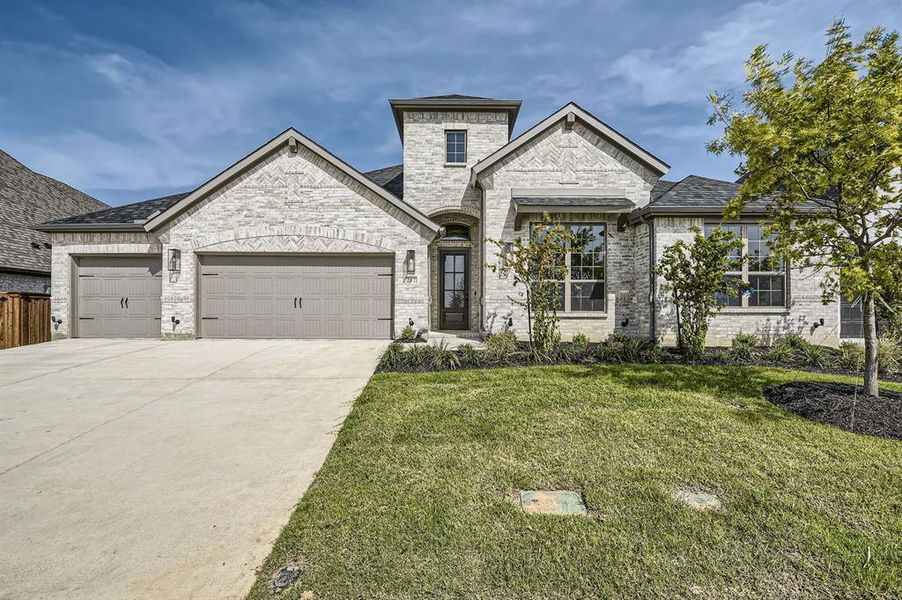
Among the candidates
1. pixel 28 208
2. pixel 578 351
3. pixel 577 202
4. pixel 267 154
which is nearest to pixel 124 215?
pixel 267 154

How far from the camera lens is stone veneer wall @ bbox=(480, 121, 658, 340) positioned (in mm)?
10805

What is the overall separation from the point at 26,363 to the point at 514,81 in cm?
1499

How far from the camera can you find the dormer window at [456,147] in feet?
43.8

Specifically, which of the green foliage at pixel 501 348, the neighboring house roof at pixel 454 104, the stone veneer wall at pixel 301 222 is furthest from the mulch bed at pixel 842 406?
the neighboring house roof at pixel 454 104

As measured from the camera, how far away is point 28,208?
1481 cm

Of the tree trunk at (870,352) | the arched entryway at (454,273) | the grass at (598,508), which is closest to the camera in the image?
the grass at (598,508)

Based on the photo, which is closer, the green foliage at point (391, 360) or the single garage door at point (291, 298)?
the green foliage at point (391, 360)

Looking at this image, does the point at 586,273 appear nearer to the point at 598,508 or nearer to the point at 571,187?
the point at 571,187

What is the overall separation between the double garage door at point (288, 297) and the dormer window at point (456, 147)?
455 centimetres

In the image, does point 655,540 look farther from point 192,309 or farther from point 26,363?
point 192,309

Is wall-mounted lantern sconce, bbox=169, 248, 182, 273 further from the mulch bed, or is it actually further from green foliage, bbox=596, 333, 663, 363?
the mulch bed

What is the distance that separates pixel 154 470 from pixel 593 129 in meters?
11.8

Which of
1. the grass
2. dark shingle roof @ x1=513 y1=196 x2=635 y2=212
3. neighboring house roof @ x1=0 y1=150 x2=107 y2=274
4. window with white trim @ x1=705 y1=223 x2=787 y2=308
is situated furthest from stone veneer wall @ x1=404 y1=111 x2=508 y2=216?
neighboring house roof @ x1=0 y1=150 x2=107 y2=274

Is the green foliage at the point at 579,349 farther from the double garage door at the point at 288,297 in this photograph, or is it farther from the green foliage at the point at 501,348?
the double garage door at the point at 288,297
